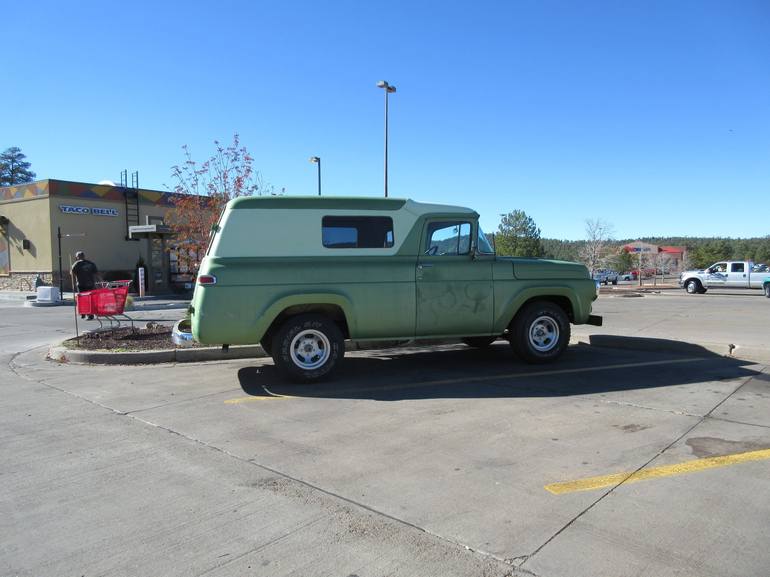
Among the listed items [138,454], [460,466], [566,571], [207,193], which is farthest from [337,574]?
[207,193]

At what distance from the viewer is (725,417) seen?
17.6 feet

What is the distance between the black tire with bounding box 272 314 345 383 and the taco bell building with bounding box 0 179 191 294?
21.3m

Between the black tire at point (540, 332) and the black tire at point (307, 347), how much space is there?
8.32 ft

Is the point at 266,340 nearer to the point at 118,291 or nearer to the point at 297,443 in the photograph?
the point at 297,443

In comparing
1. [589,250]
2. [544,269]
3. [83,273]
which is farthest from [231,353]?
[589,250]

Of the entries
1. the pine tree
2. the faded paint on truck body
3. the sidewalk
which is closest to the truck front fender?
the faded paint on truck body

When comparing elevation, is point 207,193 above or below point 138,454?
above

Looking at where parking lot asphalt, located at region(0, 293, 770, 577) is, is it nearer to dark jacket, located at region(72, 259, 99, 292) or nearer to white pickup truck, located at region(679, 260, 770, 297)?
dark jacket, located at region(72, 259, 99, 292)

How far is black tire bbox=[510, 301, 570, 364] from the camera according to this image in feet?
25.3

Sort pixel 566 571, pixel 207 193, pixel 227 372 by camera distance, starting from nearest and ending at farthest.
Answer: pixel 566 571 → pixel 227 372 → pixel 207 193

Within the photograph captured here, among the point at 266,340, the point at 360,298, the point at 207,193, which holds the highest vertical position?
the point at 207,193

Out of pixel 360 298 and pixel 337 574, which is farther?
pixel 360 298

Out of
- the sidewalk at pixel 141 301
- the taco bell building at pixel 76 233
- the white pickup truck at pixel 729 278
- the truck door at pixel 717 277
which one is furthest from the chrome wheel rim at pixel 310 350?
the truck door at pixel 717 277

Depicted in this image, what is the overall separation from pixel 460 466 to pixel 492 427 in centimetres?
101
